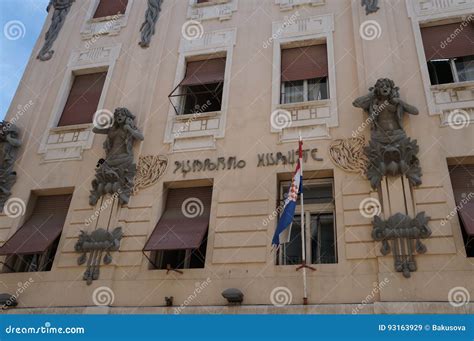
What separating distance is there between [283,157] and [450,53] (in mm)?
4806

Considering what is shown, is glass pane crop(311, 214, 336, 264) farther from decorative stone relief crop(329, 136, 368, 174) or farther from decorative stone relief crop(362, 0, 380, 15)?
decorative stone relief crop(362, 0, 380, 15)

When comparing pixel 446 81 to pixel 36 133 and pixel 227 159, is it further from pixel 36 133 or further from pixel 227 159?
pixel 36 133

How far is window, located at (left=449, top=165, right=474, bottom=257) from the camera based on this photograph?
8.02 meters

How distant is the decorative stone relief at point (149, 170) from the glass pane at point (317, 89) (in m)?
4.06

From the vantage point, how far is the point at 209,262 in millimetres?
9125

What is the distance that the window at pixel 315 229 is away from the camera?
8.98 meters

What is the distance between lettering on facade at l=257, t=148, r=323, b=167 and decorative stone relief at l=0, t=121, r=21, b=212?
22.2 feet

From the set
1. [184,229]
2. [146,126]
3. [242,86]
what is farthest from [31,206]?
[242,86]

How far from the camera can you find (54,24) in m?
15.0

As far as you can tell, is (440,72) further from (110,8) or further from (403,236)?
(110,8)

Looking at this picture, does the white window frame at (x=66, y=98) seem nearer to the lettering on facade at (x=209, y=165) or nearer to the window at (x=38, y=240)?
the window at (x=38, y=240)

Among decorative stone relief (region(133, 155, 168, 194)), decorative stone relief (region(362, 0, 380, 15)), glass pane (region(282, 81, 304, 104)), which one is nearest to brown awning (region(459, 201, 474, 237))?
glass pane (region(282, 81, 304, 104))

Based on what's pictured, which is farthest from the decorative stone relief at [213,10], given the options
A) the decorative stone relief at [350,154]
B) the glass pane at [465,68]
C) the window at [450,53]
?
the glass pane at [465,68]

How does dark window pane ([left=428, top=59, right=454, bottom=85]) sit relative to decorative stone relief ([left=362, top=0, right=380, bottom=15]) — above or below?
below
